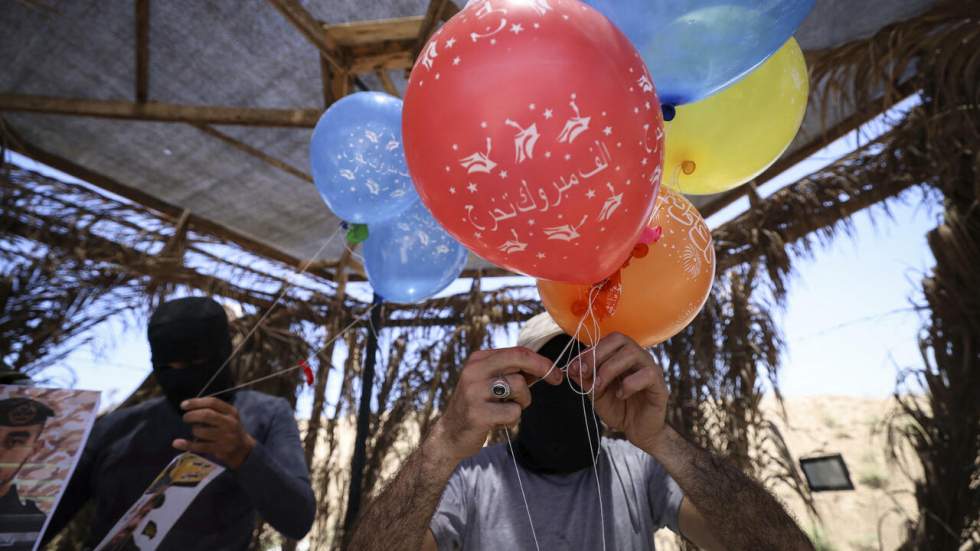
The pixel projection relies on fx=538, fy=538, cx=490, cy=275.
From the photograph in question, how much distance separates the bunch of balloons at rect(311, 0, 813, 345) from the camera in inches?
31.5

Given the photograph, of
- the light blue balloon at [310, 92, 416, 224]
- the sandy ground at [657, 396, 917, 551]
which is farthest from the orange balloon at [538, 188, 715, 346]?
the sandy ground at [657, 396, 917, 551]

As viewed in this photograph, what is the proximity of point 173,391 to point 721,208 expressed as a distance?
3547mm

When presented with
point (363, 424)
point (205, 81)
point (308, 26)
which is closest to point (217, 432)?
point (363, 424)

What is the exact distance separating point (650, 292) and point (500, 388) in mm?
362

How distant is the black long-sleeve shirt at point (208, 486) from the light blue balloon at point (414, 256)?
678 millimetres

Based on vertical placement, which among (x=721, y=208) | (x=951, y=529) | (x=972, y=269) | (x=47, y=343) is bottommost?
(x=951, y=529)

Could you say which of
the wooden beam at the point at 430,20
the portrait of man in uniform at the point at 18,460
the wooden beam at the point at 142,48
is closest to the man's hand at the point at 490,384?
the portrait of man in uniform at the point at 18,460

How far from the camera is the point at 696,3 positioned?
105 centimetres

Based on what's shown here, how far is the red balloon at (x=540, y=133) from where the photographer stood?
793 mm

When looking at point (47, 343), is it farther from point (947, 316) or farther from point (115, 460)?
point (947, 316)

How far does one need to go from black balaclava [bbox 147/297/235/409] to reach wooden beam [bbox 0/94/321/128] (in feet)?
5.93

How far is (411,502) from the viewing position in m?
1.06

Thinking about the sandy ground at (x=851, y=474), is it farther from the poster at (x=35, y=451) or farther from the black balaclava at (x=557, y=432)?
the poster at (x=35, y=451)

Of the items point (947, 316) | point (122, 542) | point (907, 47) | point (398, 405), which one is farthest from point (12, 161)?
point (947, 316)
